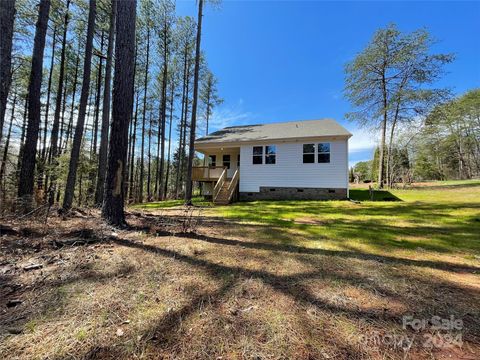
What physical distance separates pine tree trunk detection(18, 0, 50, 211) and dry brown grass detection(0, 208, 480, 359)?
2.91 meters

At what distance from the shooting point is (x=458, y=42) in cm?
1367

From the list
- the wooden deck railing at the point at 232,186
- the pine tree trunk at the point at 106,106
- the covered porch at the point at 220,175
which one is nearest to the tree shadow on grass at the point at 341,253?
the pine tree trunk at the point at 106,106

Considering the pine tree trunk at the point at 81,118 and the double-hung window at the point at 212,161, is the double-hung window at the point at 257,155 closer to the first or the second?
the double-hung window at the point at 212,161

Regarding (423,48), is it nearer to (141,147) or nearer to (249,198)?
(249,198)

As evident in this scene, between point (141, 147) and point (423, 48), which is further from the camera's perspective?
point (141, 147)

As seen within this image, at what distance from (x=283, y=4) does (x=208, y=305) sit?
1308 cm

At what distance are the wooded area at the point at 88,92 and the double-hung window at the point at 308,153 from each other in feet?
20.9

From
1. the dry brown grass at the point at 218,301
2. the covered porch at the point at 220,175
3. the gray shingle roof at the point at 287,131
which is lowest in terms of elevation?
the dry brown grass at the point at 218,301

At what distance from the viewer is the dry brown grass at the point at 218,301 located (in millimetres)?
1515

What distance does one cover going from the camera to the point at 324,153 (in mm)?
11617

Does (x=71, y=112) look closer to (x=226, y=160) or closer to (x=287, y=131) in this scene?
(x=226, y=160)

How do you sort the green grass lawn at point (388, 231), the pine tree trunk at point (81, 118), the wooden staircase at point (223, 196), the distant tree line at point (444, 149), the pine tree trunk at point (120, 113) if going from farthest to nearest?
the distant tree line at point (444, 149) → the wooden staircase at point (223, 196) → the pine tree trunk at point (81, 118) → the pine tree trunk at point (120, 113) → the green grass lawn at point (388, 231)

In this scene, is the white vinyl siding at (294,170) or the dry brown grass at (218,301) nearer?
the dry brown grass at (218,301)

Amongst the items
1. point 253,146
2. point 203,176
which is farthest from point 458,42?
point 203,176
